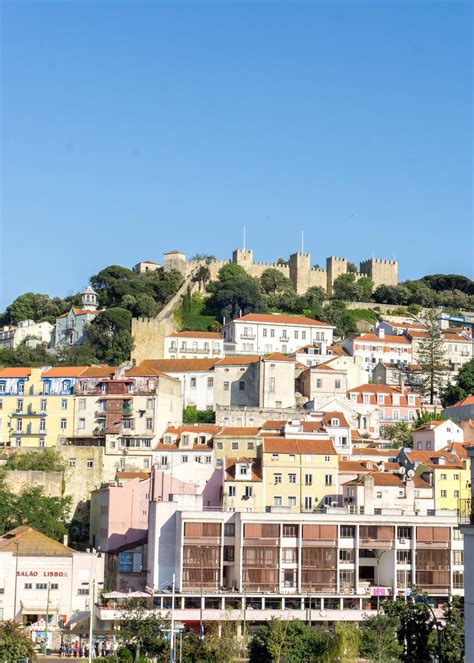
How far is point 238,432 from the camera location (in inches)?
2876

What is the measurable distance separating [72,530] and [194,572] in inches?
→ 570

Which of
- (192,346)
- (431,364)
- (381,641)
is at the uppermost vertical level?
(192,346)

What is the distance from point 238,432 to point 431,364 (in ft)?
93.6

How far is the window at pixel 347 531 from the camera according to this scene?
190 ft

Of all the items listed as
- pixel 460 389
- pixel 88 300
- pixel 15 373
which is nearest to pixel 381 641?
pixel 15 373

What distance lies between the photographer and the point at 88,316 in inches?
4094

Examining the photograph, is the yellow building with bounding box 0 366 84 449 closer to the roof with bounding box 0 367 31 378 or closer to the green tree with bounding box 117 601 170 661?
the roof with bounding box 0 367 31 378

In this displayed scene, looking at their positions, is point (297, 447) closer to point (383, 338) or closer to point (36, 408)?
point (36, 408)

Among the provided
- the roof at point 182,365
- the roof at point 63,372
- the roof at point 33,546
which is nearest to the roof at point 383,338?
the roof at point 182,365

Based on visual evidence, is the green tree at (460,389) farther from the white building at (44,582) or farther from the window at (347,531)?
the white building at (44,582)

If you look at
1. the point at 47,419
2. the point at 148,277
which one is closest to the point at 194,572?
the point at 47,419

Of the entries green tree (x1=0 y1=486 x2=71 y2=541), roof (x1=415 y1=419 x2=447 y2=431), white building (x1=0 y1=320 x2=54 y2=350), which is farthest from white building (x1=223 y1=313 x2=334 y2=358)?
green tree (x1=0 y1=486 x2=71 y2=541)

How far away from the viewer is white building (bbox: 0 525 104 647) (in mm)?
56719

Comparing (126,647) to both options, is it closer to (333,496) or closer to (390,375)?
(333,496)
